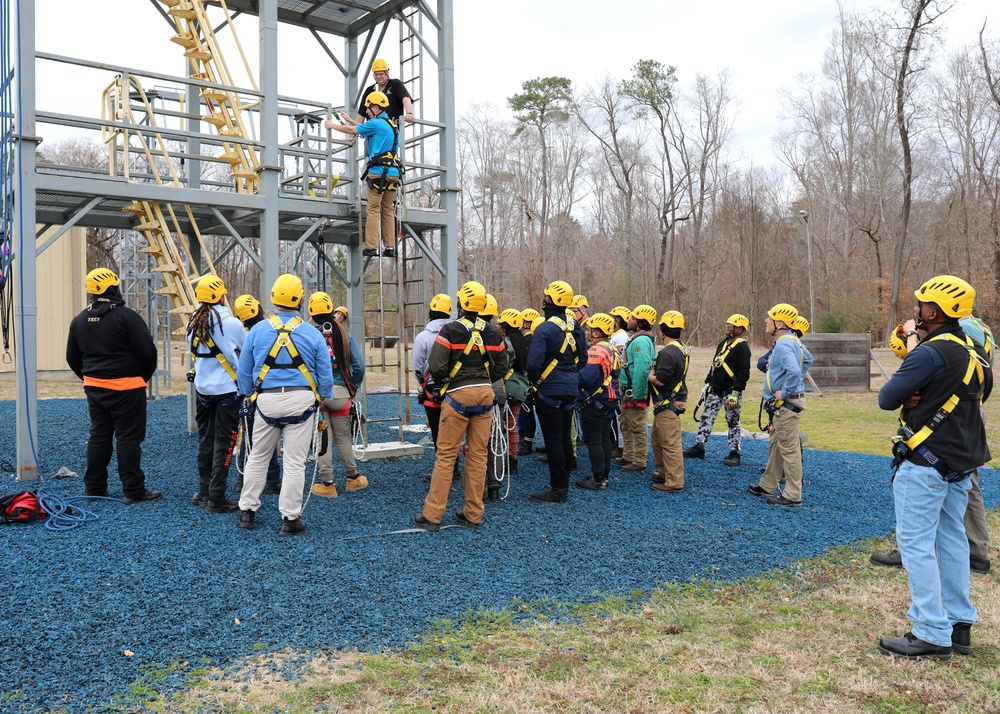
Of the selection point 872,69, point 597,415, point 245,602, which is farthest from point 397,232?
point 872,69

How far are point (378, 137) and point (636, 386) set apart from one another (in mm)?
4582

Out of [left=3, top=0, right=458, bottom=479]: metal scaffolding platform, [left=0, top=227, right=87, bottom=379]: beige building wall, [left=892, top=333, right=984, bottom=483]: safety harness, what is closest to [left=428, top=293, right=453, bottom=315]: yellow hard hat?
[left=3, top=0, right=458, bottom=479]: metal scaffolding platform

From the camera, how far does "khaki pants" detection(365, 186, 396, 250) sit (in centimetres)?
987

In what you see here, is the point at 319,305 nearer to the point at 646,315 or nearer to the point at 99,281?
the point at 99,281

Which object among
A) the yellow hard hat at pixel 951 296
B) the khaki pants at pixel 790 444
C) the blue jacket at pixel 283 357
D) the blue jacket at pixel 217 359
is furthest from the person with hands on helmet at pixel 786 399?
the blue jacket at pixel 217 359

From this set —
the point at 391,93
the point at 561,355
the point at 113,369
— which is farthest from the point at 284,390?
the point at 391,93

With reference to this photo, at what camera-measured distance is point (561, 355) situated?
7578mm

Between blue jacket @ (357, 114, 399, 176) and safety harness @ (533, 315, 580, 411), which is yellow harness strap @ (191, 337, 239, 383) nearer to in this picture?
safety harness @ (533, 315, 580, 411)

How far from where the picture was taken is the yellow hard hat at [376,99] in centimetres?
948

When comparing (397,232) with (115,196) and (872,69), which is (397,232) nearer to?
(115,196)

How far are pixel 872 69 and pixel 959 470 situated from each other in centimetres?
4301

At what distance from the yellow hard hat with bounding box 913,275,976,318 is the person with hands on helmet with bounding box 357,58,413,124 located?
728 centimetres

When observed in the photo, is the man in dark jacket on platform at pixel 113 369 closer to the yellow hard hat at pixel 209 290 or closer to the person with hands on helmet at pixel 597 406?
the yellow hard hat at pixel 209 290

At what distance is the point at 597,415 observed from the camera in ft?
27.0
